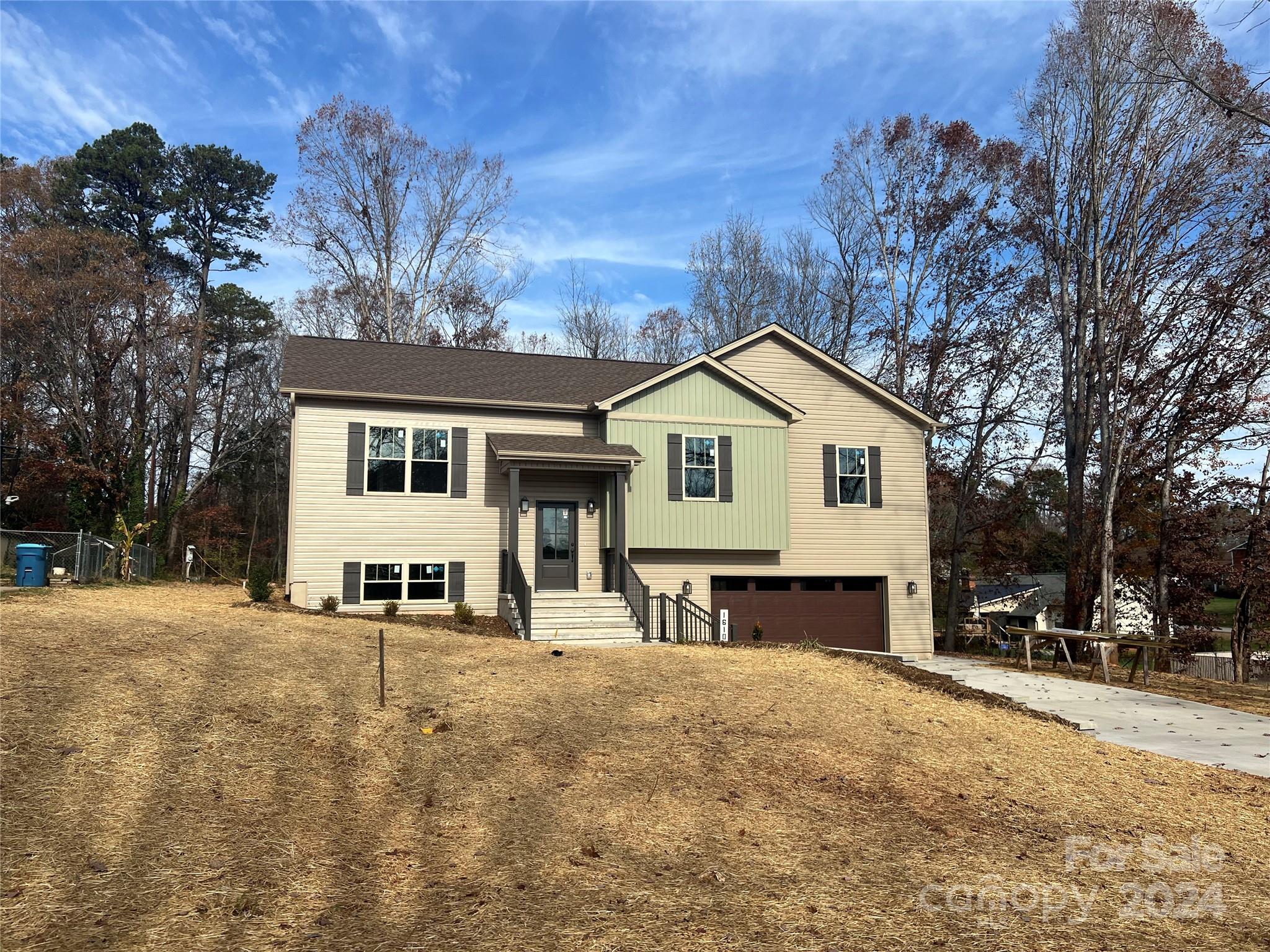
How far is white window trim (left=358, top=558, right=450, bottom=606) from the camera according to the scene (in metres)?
17.1

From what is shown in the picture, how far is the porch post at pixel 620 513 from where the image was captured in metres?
17.4

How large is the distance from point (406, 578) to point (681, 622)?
221 inches

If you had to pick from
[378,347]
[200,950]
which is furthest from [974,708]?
[378,347]

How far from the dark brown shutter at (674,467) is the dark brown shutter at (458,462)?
4256mm

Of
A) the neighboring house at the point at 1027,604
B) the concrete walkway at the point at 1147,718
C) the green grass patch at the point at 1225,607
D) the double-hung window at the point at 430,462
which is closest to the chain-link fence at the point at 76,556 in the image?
the double-hung window at the point at 430,462

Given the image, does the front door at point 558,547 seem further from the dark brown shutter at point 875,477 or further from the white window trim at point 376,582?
the dark brown shutter at point 875,477

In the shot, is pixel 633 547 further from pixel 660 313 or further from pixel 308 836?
pixel 660 313

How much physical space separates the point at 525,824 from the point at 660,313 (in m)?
34.2

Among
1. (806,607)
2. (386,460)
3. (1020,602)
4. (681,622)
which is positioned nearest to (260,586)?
(386,460)

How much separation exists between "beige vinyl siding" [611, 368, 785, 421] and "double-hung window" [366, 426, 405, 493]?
4707 millimetres

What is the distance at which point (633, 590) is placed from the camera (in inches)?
666

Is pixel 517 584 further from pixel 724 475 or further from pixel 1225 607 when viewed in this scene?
pixel 1225 607

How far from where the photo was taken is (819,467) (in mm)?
20219

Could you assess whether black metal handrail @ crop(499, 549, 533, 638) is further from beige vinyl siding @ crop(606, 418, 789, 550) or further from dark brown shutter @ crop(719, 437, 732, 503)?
dark brown shutter @ crop(719, 437, 732, 503)
